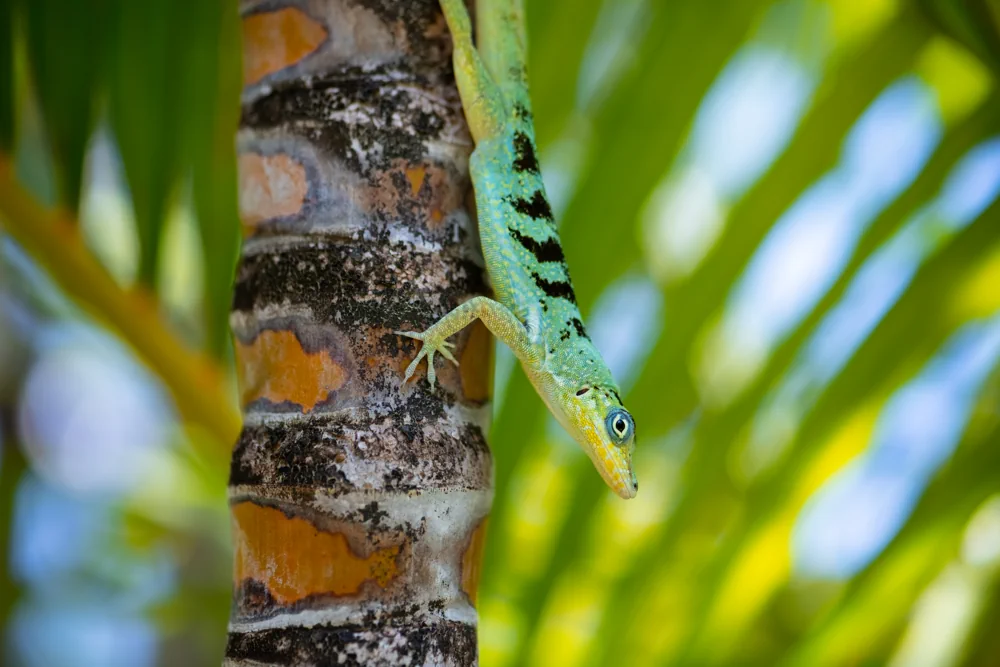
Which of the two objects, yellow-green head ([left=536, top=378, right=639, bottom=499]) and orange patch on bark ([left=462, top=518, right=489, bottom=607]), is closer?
orange patch on bark ([left=462, top=518, right=489, bottom=607])

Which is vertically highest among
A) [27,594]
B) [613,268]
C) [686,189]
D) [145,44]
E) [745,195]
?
[686,189]

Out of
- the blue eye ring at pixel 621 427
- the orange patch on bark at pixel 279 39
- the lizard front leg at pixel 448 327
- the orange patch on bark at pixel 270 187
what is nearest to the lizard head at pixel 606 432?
the blue eye ring at pixel 621 427

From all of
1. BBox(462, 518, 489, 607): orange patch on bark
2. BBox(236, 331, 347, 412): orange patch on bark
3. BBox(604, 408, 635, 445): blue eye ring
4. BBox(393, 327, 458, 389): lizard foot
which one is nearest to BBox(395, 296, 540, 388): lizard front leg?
BBox(393, 327, 458, 389): lizard foot

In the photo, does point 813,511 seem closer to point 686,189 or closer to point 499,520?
point 499,520

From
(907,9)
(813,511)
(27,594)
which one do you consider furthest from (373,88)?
(27,594)

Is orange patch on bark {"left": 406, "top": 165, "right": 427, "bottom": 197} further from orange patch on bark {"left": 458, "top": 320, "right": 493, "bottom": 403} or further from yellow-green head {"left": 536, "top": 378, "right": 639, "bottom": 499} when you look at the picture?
yellow-green head {"left": 536, "top": 378, "right": 639, "bottom": 499}

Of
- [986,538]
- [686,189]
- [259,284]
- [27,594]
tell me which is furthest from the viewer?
[27,594]

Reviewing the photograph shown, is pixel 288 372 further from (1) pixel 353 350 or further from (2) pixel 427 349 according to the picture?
(2) pixel 427 349
